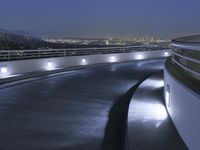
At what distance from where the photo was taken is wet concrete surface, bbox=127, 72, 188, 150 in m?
5.89

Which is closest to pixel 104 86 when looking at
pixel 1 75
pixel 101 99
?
pixel 101 99

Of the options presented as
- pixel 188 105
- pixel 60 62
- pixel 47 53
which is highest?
pixel 47 53

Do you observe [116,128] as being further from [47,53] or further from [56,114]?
[47,53]

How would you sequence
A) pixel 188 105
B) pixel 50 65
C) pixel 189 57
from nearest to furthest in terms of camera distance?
pixel 188 105, pixel 189 57, pixel 50 65

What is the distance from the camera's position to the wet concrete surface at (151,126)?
A: 5.89m

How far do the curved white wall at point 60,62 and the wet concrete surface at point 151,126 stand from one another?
1132 centimetres

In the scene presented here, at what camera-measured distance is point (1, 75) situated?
19484 mm

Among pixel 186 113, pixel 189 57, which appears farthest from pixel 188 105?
pixel 189 57

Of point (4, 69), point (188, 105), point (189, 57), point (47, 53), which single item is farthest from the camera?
point (47, 53)

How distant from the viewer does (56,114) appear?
991 centimetres

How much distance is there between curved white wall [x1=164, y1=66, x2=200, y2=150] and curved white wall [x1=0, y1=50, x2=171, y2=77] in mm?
14066

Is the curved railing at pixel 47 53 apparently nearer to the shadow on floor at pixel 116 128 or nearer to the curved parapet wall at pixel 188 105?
the shadow on floor at pixel 116 128

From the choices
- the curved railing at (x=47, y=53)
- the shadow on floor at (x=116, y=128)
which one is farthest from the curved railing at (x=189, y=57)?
the curved railing at (x=47, y=53)

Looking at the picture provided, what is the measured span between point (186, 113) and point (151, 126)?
134 centimetres
